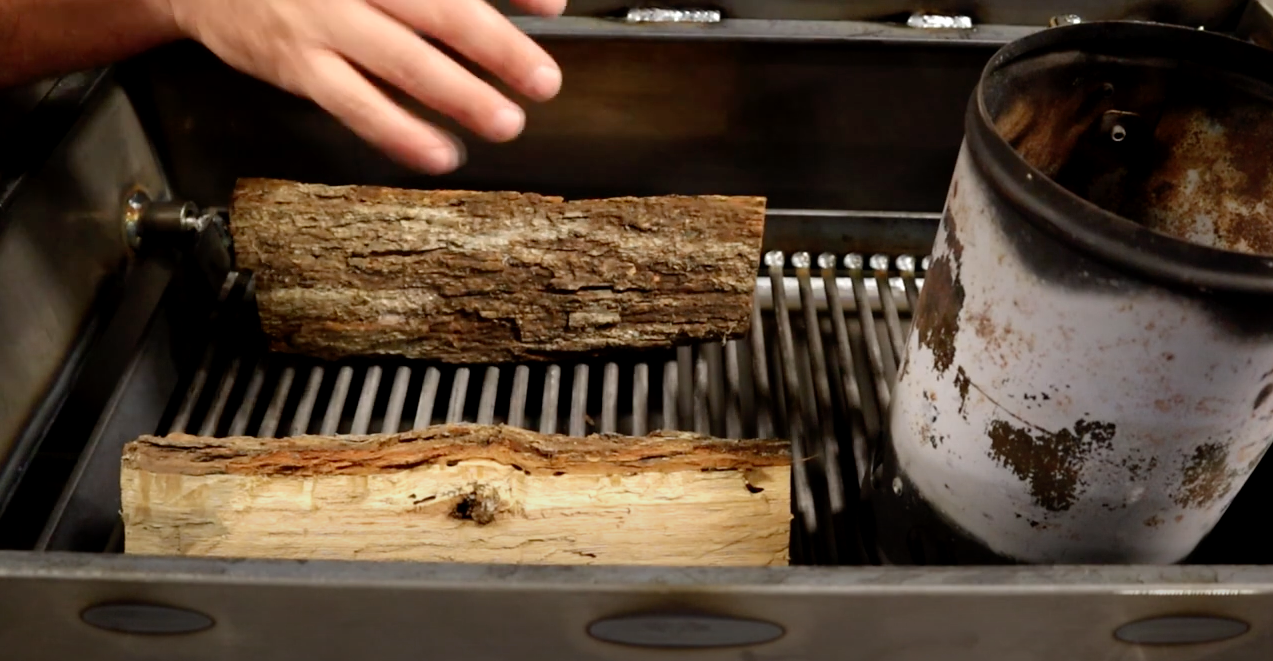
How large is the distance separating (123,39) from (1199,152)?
100 cm

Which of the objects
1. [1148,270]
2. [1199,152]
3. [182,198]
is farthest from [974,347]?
[182,198]

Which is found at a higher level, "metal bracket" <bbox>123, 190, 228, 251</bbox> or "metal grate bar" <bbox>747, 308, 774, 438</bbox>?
"metal bracket" <bbox>123, 190, 228, 251</bbox>

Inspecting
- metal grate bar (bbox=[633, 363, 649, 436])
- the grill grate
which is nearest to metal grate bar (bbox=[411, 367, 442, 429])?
the grill grate

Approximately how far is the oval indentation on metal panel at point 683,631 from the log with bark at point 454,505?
158 millimetres

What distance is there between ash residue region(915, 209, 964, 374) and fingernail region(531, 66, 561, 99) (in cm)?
31

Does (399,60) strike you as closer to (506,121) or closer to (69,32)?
(506,121)

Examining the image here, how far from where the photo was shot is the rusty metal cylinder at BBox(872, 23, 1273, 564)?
561mm

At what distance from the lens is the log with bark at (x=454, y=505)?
78 centimetres

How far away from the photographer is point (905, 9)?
43.1 inches

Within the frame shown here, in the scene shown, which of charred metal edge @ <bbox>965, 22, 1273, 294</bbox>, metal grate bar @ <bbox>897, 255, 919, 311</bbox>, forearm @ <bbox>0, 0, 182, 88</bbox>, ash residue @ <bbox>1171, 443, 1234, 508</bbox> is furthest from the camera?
metal grate bar @ <bbox>897, 255, 919, 311</bbox>

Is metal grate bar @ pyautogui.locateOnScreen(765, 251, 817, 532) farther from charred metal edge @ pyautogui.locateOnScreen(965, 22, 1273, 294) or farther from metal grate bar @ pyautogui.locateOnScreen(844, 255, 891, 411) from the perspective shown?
charred metal edge @ pyautogui.locateOnScreen(965, 22, 1273, 294)

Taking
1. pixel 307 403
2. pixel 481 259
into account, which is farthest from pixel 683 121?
pixel 307 403

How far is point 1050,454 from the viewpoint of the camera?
2.17 feet

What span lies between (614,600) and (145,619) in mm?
319
